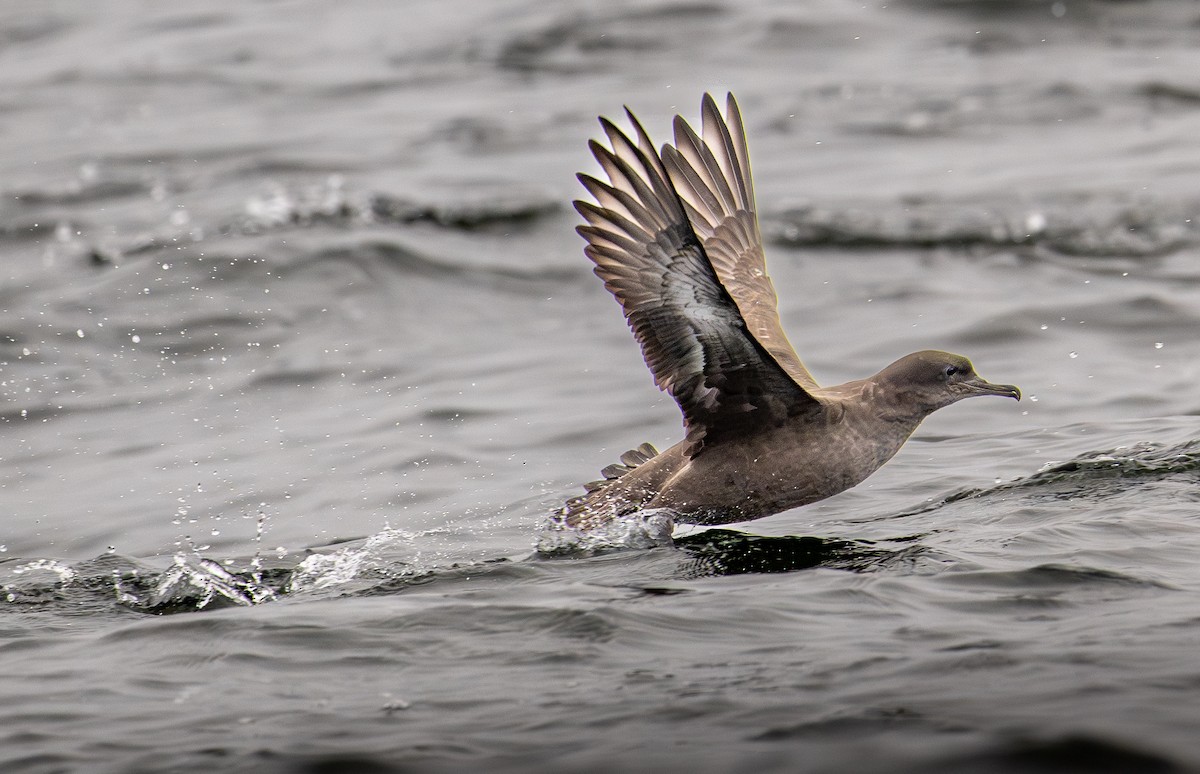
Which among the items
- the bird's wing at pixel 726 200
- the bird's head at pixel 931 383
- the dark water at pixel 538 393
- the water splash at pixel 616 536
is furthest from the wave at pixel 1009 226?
the water splash at pixel 616 536

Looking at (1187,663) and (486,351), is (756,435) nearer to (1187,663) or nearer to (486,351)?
(1187,663)

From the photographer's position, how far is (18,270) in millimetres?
12867

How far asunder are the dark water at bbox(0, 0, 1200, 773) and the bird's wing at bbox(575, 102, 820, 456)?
645mm

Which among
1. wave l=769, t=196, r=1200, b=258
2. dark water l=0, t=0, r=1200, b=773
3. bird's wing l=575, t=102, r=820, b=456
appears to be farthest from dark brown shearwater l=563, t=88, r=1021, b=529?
wave l=769, t=196, r=1200, b=258

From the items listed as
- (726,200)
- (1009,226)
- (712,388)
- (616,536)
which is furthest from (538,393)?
(1009,226)

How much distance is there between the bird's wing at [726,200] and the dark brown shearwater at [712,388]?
38 millimetres

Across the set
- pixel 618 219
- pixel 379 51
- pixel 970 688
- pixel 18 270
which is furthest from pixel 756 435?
pixel 379 51

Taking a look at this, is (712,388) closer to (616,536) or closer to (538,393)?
(616,536)

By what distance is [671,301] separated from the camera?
6422mm

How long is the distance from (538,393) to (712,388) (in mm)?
3439

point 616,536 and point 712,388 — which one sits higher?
point 712,388

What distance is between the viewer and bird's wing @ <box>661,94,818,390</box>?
7773 mm

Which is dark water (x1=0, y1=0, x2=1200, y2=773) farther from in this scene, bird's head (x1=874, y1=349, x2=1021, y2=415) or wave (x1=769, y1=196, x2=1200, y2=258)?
bird's head (x1=874, y1=349, x2=1021, y2=415)

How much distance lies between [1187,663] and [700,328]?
2.35 m
